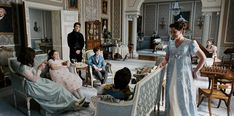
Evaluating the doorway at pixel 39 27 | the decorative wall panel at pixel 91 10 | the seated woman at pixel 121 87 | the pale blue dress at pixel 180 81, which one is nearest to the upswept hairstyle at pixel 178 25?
the pale blue dress at pixel 180 81

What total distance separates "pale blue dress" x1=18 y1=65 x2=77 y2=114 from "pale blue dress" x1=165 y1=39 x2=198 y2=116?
146 cm

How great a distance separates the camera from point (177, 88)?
7.86ft

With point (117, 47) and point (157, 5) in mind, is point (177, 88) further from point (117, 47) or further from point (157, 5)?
point (157, 5)

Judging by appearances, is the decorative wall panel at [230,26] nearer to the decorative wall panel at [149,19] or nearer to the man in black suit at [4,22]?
the decorative wall panel at [149,19]

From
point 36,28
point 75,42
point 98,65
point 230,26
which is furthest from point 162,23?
point 98,65

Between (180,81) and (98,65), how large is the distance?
2.21m

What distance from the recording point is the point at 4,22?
4652 mm

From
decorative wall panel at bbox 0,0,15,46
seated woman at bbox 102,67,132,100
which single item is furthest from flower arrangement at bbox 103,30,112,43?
seated woman at bbox 102,67,132,100

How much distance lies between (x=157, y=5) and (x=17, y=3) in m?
9.38

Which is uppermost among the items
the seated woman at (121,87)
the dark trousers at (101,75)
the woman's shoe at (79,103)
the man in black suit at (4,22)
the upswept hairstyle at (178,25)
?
the man in black suit at (4,22)

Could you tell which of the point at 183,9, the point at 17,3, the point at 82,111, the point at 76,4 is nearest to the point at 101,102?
the point at 82,111

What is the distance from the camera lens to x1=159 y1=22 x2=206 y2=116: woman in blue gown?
2270mm

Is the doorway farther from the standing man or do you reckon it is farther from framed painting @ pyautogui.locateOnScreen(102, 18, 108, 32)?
the standing man

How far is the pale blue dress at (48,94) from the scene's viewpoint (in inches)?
104
